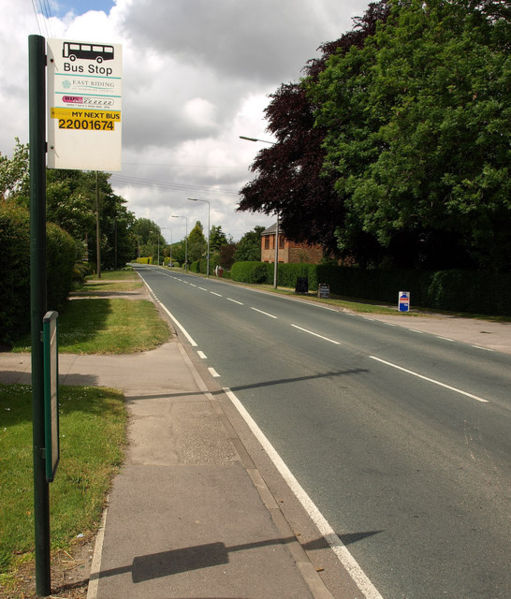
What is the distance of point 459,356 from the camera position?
12.5 metres

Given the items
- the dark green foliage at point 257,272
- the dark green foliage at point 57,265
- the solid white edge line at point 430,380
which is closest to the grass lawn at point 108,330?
the dark green foliage at point 57,265

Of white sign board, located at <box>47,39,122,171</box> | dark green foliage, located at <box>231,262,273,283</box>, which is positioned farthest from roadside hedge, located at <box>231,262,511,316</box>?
white sign board, located at <box>47,39,122,171</box>

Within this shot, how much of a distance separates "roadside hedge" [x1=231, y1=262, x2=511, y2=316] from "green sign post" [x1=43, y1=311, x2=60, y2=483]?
2271 cm

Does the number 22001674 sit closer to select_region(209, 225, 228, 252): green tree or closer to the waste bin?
the waste bin

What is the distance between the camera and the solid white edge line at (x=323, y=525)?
3381mm

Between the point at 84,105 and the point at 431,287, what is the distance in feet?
81.6

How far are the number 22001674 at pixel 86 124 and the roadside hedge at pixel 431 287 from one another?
879 inches

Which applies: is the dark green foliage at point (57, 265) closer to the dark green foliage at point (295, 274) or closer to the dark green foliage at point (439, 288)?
the dark green foliage at point (439, 288)

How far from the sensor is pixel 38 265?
2.96 m

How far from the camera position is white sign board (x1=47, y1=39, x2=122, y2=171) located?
3.18m

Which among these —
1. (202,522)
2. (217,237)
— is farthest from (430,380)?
(217,237)

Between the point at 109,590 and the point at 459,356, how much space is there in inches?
433

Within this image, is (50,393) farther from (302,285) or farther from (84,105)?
(302,285)

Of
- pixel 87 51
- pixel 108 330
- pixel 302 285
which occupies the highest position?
pixel 87 51
